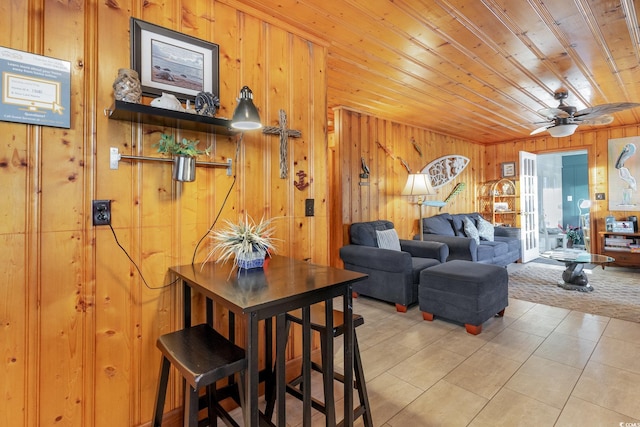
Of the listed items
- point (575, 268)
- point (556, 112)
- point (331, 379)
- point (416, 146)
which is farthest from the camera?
point (416, 146)

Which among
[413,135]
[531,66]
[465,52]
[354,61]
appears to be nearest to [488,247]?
[413,135]

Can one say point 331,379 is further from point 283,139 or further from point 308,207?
point 283,139

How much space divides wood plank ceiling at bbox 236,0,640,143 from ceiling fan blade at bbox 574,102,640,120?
13.0 inches

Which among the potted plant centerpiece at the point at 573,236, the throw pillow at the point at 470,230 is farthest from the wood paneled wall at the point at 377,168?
the potted plant centerpiece at the point at 573,236

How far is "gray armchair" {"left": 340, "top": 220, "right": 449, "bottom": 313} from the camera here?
3.28 meters

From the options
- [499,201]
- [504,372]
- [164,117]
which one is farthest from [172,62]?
A: [499,201]

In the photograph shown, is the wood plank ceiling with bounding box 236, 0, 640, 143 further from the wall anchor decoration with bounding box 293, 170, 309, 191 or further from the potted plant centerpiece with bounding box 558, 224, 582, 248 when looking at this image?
the potted plant centerpiece with bounding box 558, 224, 582, 248

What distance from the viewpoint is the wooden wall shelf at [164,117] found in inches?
51.9

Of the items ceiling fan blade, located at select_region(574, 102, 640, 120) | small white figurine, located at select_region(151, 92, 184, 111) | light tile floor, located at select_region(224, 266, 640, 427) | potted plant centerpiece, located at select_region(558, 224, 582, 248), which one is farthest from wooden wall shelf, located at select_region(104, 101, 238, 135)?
potted plant centerpiece, located at select_region(558, 224, 582, 248)

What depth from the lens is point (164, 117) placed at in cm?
143

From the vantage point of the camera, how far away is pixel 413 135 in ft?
17.0

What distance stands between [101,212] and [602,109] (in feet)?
13.9

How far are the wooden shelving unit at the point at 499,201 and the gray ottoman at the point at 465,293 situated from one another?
3.77m

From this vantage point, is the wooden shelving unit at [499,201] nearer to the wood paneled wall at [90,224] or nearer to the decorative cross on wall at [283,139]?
the decorative cross on wall at [283,139]
